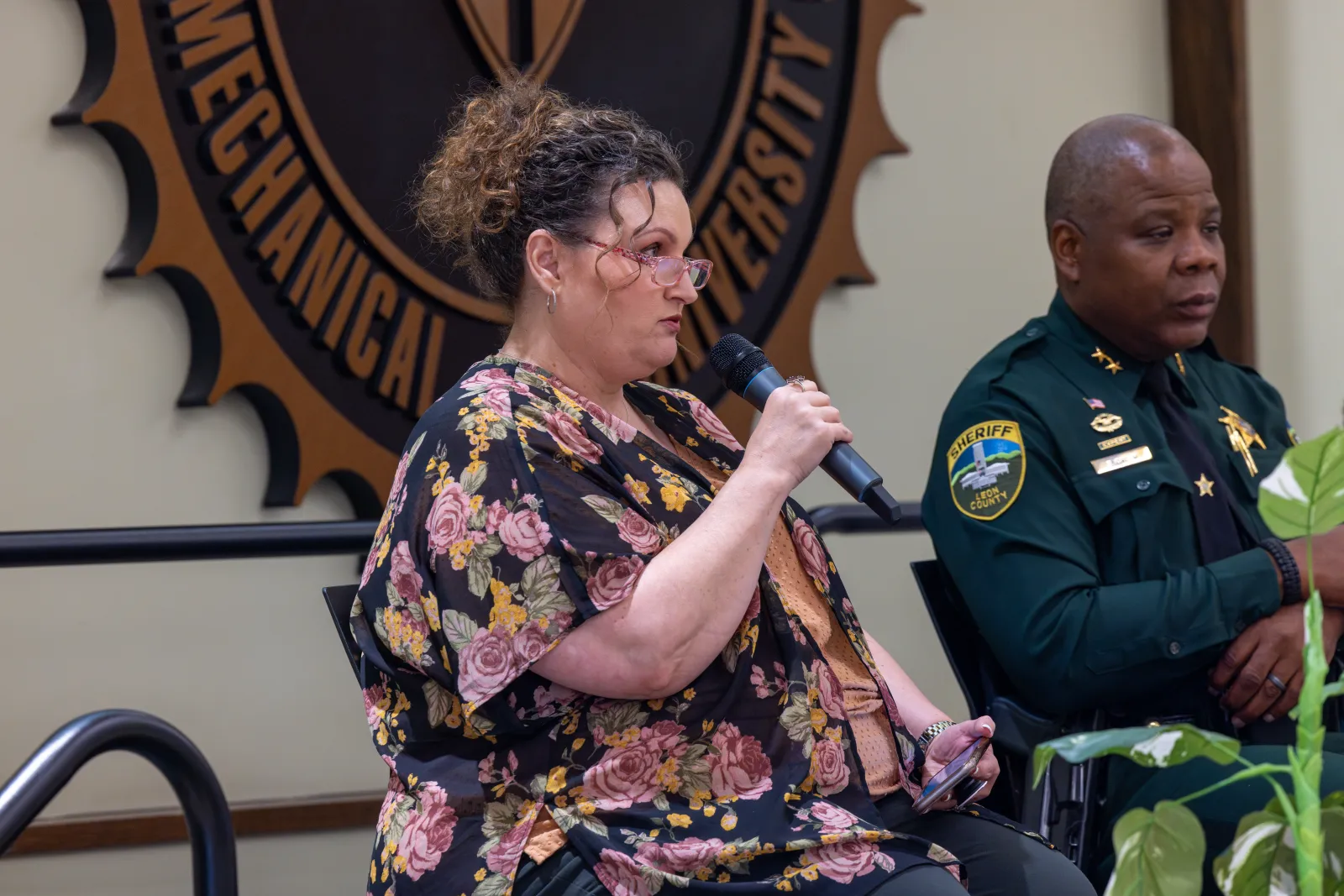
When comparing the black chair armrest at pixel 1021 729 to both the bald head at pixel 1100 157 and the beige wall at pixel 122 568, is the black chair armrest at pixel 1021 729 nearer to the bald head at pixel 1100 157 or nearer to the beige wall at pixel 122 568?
the bald head at pixel 1100 157

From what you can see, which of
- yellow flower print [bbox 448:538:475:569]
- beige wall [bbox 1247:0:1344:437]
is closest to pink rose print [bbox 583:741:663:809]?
yellow flower print [bbox 448:538:475:569]

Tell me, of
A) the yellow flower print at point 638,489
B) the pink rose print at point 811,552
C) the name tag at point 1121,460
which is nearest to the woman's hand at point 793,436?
the yellow flower print at point 638,489

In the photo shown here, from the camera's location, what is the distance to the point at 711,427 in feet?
6.47

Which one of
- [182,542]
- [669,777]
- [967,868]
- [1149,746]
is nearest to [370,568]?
[669,777]

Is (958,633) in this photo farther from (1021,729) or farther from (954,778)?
(954,778)

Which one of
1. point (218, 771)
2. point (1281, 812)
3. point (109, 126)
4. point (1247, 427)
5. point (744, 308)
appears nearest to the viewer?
point (1281, 812)

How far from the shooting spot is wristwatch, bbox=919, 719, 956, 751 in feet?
5.85

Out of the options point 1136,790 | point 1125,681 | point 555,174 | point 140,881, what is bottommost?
point 140,881

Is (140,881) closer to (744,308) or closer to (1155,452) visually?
(744,308)

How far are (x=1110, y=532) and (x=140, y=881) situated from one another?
5.57 ft

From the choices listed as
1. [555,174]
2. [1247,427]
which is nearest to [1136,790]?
[1247,427]

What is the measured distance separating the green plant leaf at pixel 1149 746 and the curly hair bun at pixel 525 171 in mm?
1069

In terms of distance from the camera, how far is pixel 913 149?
3404 millimetres

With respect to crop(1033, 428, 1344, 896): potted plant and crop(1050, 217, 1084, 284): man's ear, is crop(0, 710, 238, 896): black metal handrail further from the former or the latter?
crop(1050, 217, 1084, 284): man's ear
